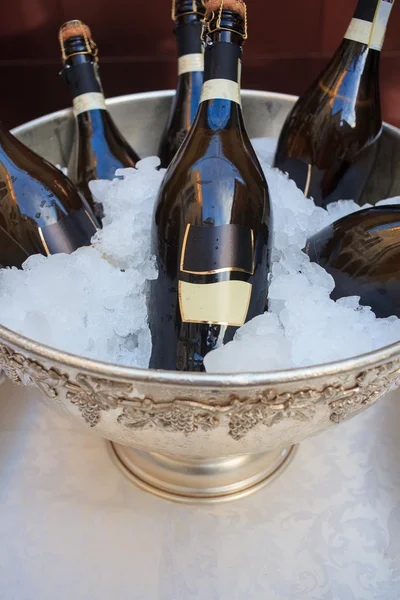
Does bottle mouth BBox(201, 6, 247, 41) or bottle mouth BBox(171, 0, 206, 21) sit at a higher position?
bottle mouth BBox(201, 6, 247, 41)

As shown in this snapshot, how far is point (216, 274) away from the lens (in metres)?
0.54

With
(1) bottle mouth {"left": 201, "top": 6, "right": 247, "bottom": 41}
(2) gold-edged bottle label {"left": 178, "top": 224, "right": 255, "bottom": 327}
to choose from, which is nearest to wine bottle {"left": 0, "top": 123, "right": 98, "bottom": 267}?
(2) gold-edged bottle label {"left": 178, "top": 224, "right": 255, "bottom": 327}

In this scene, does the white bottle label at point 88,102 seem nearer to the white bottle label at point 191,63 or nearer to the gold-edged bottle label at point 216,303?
the white bottle label at point 191,63

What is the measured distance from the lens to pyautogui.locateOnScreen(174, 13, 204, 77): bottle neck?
0.74m

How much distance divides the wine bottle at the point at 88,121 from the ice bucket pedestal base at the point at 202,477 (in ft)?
1.27

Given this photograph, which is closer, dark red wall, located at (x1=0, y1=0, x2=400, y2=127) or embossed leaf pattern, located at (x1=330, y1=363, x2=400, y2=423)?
embossed leaf pattern, located at (x1=330, y1=363, x2=400, y2=423)

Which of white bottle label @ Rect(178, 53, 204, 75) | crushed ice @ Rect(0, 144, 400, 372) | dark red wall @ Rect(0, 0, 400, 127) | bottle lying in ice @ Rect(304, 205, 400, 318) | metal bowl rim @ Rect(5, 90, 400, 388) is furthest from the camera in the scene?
dark red wall @ Rect(0, 0, 400, 127)

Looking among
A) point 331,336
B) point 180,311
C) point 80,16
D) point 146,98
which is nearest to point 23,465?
point 180,311

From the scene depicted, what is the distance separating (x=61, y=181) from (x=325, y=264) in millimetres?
360

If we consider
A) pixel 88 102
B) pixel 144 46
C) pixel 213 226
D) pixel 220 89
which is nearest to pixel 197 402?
pixel 213 226

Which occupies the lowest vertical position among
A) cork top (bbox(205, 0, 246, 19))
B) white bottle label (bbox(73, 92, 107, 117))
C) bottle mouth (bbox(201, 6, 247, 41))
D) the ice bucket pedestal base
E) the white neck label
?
the ice bucket pedestal base

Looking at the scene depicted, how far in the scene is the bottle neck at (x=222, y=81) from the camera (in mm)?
537

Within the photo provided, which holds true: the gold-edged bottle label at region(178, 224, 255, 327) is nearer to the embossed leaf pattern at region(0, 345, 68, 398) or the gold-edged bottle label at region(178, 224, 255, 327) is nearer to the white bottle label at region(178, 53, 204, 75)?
the embossed leaf pattern at region(0, 345, 68, 398)

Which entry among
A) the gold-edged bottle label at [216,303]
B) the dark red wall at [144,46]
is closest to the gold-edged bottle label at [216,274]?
the gold-edged bottle label at [216,303]
